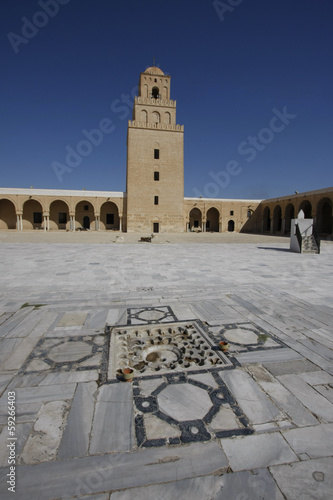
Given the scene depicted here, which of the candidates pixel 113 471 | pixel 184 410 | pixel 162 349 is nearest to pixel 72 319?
pixel 162 349

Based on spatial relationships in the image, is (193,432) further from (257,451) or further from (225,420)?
(257,451)

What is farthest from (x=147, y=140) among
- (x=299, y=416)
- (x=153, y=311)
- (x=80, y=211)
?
(x=299, y=416)

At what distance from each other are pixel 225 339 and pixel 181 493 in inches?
64.9

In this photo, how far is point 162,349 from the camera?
255 centimetres

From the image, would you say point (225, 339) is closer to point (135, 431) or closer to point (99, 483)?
point (135, 431)

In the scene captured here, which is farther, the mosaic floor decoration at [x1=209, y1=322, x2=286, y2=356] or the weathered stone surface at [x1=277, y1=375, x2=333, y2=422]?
the mosaic floor decoration at [x1=209, y1=322, x2=286, y2=356]

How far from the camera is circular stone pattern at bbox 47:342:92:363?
232 centimetres

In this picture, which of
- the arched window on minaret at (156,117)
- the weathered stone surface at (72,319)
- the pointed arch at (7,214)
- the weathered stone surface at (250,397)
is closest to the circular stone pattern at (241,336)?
the weathered stone surface at (250,397)

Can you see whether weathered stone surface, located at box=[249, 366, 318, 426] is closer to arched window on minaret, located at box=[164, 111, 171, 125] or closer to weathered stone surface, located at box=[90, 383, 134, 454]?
weathered stone surface, located at box=[90, 383, 134, 454]

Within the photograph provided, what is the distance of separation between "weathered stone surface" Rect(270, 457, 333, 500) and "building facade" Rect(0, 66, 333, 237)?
25.3 meters

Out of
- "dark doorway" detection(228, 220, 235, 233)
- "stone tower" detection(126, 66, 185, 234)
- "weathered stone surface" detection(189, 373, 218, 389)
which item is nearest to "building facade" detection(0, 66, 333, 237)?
"stone tower" detection(126, 66, 185, 234)

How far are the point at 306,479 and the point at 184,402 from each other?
2.49ft

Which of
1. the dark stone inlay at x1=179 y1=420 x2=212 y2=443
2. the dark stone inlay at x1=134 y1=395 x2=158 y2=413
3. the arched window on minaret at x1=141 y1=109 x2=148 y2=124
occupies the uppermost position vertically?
the arched window on minaret at x1=141 y1=109 x2=148 y2=124

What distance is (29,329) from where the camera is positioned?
116 inches
